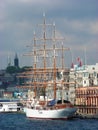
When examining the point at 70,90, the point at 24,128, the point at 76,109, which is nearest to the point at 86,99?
the point at 76,109

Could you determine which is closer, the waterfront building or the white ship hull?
the white ship hull

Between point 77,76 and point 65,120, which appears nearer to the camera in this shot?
point 65,120

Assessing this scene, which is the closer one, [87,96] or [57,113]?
[57,113]

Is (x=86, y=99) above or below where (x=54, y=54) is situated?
below

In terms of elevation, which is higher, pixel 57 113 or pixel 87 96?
pixel 87 96

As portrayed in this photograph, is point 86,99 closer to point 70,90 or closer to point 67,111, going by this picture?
point 67,111

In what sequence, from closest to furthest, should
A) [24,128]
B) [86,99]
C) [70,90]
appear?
1. [24,128]
2. [86,99]
3. [70,90]

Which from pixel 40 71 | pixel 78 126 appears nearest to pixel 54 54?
pixel 40 71

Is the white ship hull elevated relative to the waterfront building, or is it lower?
lower

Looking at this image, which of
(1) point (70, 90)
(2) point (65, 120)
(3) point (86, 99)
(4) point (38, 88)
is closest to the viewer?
(2) point (65, 120)

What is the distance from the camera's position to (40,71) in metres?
170

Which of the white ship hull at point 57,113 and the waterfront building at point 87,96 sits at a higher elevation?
the waterfront building at point 87,96

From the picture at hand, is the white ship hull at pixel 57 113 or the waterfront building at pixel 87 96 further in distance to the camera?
the waterfront building at pixel 87 96

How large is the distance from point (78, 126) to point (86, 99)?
3911cm
